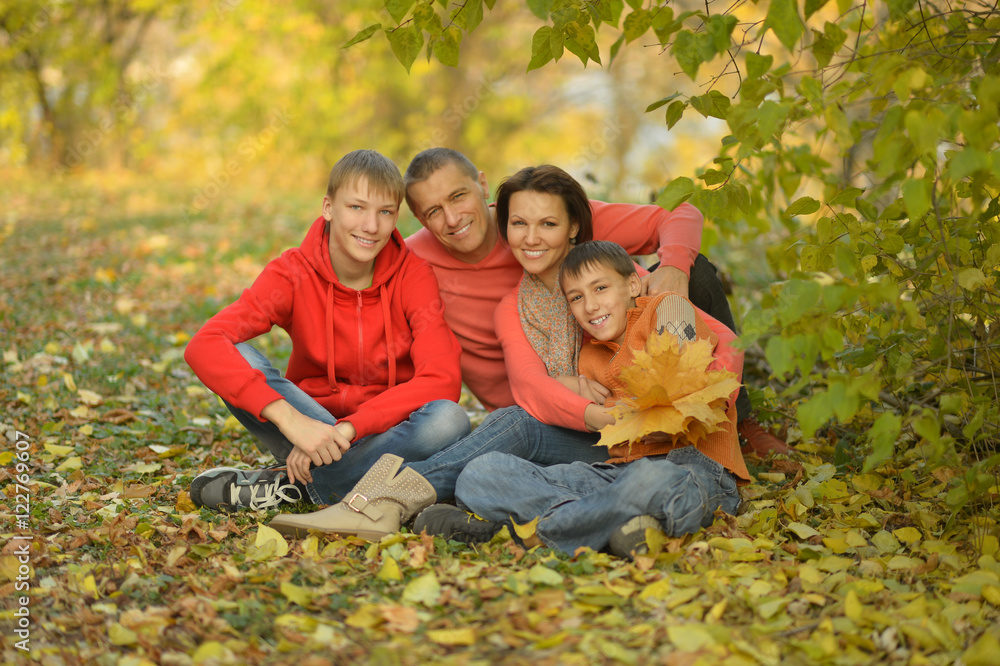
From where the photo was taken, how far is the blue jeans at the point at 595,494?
7.27ft

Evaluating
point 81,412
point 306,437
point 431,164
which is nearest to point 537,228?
point 431,164

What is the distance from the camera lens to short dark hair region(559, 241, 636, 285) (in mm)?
2682

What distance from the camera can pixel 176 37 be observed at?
549 inches

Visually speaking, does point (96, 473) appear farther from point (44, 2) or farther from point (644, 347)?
point (44, 2)

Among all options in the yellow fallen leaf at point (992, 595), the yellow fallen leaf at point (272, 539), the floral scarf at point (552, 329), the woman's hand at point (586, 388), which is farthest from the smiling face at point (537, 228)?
the yellow fallen leaf at point (992, 595)

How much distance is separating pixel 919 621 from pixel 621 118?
53.1 feet

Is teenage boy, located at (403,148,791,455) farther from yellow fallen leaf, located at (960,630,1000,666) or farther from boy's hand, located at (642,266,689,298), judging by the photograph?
yellow fallen leaf, located at (960,630,1000,666)

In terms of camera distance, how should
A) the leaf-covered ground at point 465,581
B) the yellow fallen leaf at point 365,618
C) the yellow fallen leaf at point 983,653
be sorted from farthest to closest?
the yellow fallen leaf at point 365,618
the leaf-covered ground at point 465,581
the yellow fallen leaf at point 983,653

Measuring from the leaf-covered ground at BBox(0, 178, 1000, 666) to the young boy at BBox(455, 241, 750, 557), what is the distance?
0.08 m

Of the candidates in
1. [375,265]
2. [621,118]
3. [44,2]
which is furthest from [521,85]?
[375,265]

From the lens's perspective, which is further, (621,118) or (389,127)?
(621,118)

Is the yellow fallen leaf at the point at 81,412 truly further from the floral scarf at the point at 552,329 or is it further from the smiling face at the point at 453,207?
the floral scarf at the point at 552,329

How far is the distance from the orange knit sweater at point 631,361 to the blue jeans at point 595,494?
0.16 ft

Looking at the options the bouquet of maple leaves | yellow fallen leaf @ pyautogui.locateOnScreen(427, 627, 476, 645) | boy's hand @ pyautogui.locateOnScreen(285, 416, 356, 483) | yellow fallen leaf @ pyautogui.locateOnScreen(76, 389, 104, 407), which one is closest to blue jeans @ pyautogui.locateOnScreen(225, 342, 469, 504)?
boy's hand @ pyautogui.locateOnScreen(285, 416, 356, 483)
